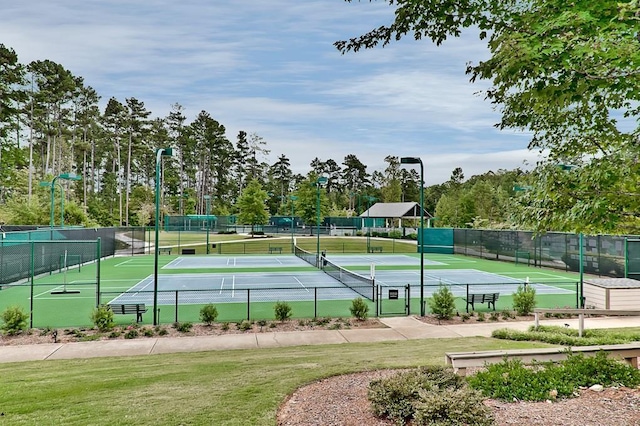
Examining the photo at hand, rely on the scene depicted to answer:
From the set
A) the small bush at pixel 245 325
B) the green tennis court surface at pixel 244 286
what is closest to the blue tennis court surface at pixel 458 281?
the green tennis court surface at pixel 244 286

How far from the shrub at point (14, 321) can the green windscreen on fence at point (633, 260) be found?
27221 mm

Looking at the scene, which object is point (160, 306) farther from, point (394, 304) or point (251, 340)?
point (394, 304)

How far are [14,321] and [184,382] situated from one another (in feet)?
29.0

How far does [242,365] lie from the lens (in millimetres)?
8812

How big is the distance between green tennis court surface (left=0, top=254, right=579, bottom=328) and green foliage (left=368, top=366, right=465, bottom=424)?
352 inches

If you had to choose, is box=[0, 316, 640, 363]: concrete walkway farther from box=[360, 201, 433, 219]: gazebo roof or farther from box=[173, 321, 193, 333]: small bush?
box=[360, 201, 433, 219]: gazebo roof

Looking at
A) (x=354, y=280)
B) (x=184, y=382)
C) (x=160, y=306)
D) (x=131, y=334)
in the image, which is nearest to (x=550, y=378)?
(x=184, y=382)

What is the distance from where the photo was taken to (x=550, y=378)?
6145mm

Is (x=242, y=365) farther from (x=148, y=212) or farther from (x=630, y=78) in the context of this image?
(x=148, y=212)

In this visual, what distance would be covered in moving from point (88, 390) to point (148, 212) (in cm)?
7125

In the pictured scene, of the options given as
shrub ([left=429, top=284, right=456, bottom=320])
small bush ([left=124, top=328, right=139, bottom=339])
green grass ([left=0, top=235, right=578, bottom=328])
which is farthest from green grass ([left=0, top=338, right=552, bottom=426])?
green grass ([left=0, top=235, right=578, bottom=328])

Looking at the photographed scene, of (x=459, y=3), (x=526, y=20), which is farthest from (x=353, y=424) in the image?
(x=459, y=3)

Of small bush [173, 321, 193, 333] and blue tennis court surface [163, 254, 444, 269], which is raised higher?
small bush [173, 321, 193, 333]

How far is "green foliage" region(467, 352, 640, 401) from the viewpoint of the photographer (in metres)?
5.85
